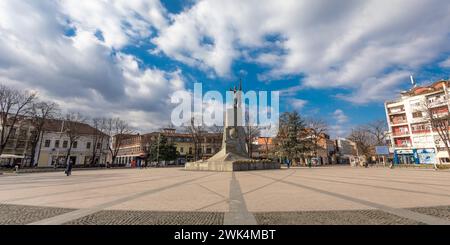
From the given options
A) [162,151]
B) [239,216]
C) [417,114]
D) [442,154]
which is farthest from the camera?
[162,151]

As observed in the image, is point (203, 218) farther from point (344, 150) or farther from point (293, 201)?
point (344, 150)

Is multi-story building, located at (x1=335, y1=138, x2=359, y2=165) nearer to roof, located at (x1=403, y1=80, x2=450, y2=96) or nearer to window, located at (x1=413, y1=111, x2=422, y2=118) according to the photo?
roof, located at (x1=403, y1=80, x2=450, y2=96)

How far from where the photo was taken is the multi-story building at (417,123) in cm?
4269

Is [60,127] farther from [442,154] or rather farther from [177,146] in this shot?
[442,154]

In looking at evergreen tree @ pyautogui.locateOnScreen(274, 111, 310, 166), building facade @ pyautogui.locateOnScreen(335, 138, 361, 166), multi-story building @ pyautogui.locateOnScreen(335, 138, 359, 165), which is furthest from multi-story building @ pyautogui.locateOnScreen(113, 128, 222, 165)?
multi-story building @ pyautogui.locateOnScreen(335, 138, 359, 165)

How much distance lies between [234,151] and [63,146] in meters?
46.9

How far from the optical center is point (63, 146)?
2036 inches

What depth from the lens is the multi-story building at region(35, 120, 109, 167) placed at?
4894 cm

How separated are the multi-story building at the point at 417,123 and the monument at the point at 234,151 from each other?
3581 cm

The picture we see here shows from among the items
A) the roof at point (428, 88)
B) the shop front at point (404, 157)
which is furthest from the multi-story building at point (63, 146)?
the roof at point (428, 88)

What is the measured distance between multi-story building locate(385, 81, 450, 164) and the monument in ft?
117

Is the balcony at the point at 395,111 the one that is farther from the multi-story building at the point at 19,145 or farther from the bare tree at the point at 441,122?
the multi-story building at the point at 19,145

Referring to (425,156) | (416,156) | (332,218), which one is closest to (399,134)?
(416,156)
